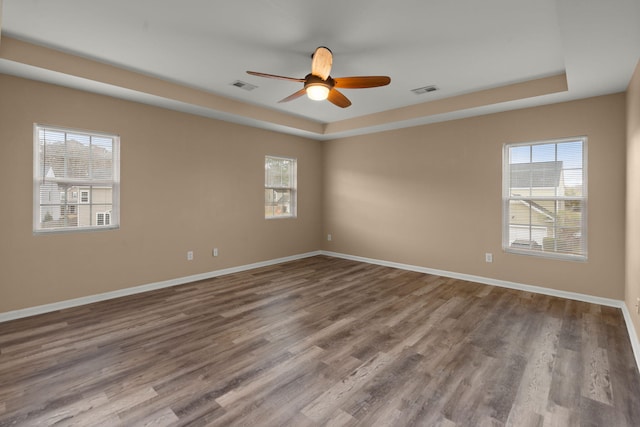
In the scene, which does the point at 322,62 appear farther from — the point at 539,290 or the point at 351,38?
the point at 539,290

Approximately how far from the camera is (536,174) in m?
4.20

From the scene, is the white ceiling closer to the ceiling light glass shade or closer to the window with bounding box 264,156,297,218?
the ceiling light glass shade

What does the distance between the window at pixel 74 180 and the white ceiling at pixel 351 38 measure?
614mm

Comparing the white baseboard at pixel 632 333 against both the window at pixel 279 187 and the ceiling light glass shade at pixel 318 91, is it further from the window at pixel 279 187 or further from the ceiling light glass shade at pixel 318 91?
the window at pixel 279 187

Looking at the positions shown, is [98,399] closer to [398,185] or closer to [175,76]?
[175,76]

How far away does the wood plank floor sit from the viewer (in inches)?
72.0

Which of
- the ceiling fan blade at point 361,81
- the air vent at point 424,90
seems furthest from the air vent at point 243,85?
the air vent at point 424,90

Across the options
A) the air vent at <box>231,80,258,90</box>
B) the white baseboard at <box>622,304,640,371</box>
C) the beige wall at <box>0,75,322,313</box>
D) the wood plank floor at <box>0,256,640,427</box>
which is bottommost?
the wood plank floor at <box>0,256,640,427</box>

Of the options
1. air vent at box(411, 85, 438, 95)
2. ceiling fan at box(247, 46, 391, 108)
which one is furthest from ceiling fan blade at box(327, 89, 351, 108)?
air vent at box(411, 85, 438, 95)

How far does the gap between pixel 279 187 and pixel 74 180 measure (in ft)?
10.4

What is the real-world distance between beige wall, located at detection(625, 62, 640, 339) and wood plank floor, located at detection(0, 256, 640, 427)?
1.56ft

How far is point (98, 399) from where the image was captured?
1.94 m

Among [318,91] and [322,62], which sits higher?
[322,62]

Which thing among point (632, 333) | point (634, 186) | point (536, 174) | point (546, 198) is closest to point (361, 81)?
point (634, 186)
